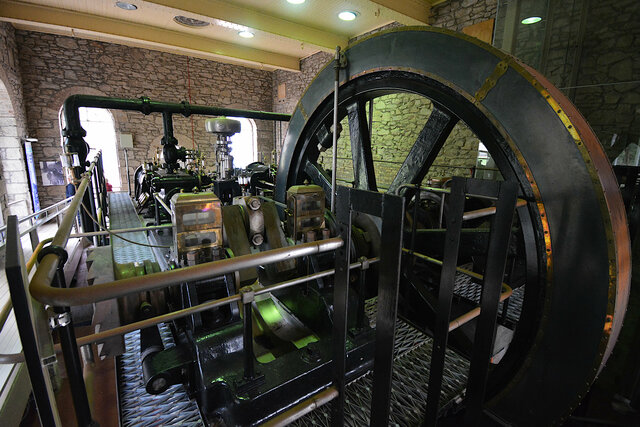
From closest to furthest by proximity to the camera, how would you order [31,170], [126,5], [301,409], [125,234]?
[301,409] < [125,234] < [126,5] < [31,170]

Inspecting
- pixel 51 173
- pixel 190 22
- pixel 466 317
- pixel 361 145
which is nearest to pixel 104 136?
pixel 51 173

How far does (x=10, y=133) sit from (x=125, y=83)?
346 cm

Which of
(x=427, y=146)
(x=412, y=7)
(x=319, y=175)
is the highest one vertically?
(x=412, y=7)

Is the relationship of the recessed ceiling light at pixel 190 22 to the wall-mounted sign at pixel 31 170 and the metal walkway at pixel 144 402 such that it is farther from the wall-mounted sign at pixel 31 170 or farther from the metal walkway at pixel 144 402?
the metal walkway at pixel 144 402

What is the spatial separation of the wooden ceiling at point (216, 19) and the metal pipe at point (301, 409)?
6120 millimetres

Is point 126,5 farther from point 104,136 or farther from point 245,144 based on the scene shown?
point 245,144

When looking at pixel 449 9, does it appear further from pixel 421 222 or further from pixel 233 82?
pixel 233 82

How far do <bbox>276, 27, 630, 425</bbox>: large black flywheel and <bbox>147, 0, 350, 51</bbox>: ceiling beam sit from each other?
5.35m

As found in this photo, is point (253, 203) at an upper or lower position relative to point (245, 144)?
lower

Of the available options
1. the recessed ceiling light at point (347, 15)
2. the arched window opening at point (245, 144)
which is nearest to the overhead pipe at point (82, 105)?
the recessed ceiling light at point (347, 15)

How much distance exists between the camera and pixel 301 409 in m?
0.90

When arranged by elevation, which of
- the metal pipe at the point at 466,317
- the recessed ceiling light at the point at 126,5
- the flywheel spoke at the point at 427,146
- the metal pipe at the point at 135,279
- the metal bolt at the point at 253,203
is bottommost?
the metal pipe at the point at 466,317

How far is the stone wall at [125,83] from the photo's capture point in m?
8.58

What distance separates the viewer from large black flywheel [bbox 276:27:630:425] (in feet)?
4.23
